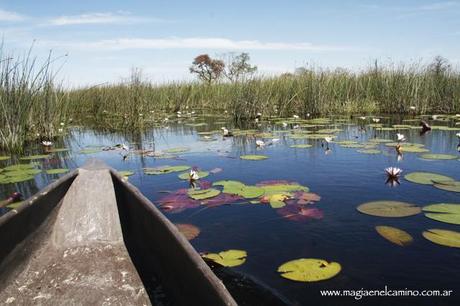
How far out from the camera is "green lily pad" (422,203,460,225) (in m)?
2.65

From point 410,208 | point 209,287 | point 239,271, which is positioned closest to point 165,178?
point 239,271

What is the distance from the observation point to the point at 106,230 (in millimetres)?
2297

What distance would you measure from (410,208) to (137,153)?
13.3ft

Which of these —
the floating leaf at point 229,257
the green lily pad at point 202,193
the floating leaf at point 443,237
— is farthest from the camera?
the green lily pad at point 202,193

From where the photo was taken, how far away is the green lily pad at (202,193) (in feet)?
11.1

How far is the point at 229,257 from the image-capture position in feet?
7.52

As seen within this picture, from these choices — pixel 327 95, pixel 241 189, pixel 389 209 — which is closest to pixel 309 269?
pixel 389 209

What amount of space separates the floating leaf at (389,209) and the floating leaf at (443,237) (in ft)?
1.03

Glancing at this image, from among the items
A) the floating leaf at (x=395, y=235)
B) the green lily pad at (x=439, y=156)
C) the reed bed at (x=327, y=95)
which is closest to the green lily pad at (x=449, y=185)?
the floating leaf at (x=395, y=235)

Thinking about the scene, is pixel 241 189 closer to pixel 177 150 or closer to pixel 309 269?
pixel 309 269

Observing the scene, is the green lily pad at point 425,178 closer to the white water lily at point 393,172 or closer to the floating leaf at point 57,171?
the white water lily at point 393,172

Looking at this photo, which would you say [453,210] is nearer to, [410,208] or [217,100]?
[410,208]

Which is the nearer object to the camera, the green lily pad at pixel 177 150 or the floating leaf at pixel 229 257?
the floating leaf at pixel 229 257

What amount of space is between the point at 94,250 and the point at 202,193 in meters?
1.39
